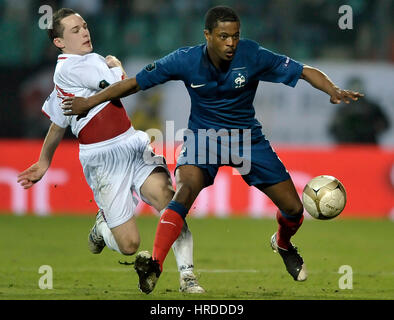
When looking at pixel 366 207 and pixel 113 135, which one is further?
pixel 366 207

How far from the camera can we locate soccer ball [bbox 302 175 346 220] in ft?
23.5

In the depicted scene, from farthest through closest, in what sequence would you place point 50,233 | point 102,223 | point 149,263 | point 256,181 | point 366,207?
point 366,207 < point 50,233 < point 102,223 < point 256,181 < point 149,263

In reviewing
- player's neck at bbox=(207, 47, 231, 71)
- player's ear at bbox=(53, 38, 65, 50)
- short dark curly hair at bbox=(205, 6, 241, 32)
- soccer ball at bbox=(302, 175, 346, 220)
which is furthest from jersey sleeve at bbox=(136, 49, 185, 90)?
soccer ball at bbox=(302, 175, 346, 220)

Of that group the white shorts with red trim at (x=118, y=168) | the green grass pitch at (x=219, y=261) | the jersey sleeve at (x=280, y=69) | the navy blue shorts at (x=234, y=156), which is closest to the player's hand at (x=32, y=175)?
the white shorts with red trim at (x=118, y=168)

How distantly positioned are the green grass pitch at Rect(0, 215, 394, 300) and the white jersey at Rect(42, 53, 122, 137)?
1.39 metres

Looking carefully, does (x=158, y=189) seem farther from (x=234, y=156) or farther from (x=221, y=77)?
(x=221, y=77)

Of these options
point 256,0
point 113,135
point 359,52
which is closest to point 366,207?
point 359,52

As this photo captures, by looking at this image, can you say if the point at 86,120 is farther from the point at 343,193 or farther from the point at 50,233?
the point at 50,233

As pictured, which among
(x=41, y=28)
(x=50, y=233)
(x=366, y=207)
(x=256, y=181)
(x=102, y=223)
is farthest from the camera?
(x=41, y=28)

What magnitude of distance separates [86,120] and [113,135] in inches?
10.1

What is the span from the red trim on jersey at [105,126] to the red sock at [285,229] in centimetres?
152

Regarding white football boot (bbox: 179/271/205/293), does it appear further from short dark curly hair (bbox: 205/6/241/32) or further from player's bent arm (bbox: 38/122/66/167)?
short dark curly hair (bbox: 205/6/241/32)

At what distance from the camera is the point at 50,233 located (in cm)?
1171

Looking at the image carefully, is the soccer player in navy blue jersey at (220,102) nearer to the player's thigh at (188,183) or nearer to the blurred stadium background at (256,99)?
the player's thigh at (188,183)
